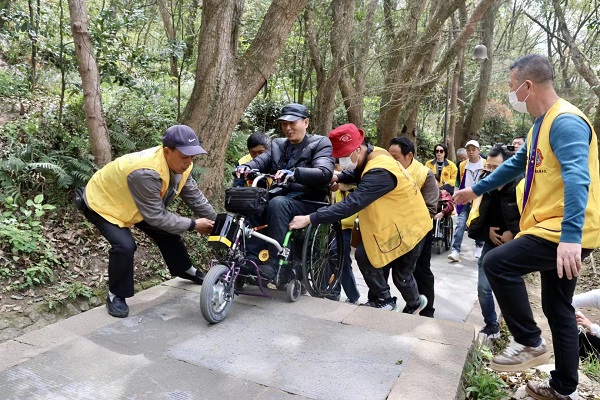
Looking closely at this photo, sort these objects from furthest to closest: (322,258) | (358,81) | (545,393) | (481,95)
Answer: (481,95) < (358,81) < (322,258) < (545,393)

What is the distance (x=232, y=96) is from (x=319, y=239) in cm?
225

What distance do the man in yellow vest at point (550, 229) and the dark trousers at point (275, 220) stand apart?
1681 millimetres

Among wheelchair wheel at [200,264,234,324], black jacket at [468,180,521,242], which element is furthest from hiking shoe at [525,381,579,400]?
wheelchair wheel at [200,264,234,324]

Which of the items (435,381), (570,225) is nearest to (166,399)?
(435,381)

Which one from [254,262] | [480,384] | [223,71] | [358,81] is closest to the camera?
[480,384]

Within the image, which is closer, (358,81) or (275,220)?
(275,220)

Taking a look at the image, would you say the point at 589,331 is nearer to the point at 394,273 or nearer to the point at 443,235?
the point at 394,273

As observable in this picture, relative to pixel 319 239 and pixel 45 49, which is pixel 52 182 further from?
pixel 319 239

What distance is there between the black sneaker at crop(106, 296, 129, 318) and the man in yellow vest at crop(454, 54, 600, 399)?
99.5 inches

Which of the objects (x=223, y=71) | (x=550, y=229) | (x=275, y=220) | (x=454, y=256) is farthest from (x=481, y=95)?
(x=550, y=229)

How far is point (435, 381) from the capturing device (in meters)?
2.68

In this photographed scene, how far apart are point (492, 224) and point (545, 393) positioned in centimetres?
175

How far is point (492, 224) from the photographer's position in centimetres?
420

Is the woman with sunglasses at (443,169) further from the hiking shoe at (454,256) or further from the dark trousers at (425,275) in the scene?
the dark trousers at (425,275)
